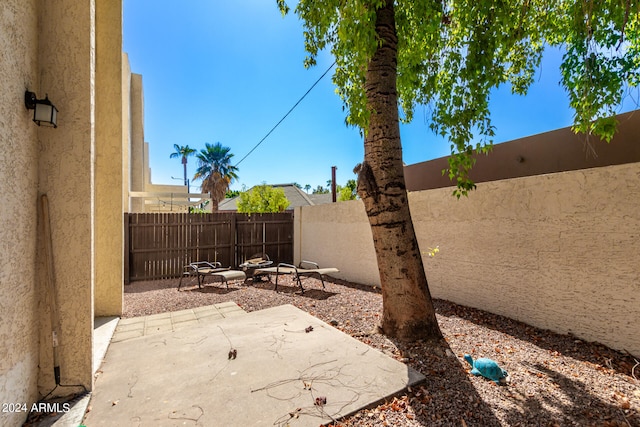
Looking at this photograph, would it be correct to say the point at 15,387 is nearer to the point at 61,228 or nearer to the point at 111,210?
the point at 61,228

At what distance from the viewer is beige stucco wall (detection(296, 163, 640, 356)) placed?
3131 millimetres

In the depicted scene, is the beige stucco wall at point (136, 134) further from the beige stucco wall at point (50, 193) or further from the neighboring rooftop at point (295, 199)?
the neighboring rooftop at point (295, 199)

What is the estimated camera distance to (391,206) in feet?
10.9

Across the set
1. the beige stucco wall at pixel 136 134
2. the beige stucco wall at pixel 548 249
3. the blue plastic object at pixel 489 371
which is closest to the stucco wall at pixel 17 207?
the blue plastic object at pixel 489 371

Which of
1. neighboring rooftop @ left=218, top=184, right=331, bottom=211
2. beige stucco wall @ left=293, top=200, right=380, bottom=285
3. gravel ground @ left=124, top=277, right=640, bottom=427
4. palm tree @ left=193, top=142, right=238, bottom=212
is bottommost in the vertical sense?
gravel ground @ left=124, top=277, right=640, bottom=427

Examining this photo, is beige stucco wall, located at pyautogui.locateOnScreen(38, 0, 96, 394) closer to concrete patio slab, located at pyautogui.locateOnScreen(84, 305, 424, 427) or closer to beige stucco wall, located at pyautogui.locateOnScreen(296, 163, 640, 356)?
concrete patio slab, located at pyautogui.locateOnScreen(84, 305, 424, 427)

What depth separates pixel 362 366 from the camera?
2744 millimetres

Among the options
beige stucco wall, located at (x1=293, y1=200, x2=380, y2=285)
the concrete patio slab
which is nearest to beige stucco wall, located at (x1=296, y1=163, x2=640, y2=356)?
beige stucco wall, located at (x1=293, y1=200, x2=380, y2=285)

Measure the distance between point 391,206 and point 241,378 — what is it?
2452mm

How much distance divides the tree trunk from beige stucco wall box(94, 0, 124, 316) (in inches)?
159

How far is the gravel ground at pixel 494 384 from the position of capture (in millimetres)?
2025

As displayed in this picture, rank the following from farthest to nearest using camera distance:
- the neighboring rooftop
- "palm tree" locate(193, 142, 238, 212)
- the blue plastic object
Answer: the neighboring rooftop, "palm tree" locate(193, 142, 238, 212), the blue plastic object

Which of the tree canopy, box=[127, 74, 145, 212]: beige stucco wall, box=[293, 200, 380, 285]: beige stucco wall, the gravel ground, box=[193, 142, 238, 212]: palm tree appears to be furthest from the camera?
box=[193, 142, 238, 212]: palm tree

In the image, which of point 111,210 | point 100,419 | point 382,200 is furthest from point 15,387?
point 382,200
